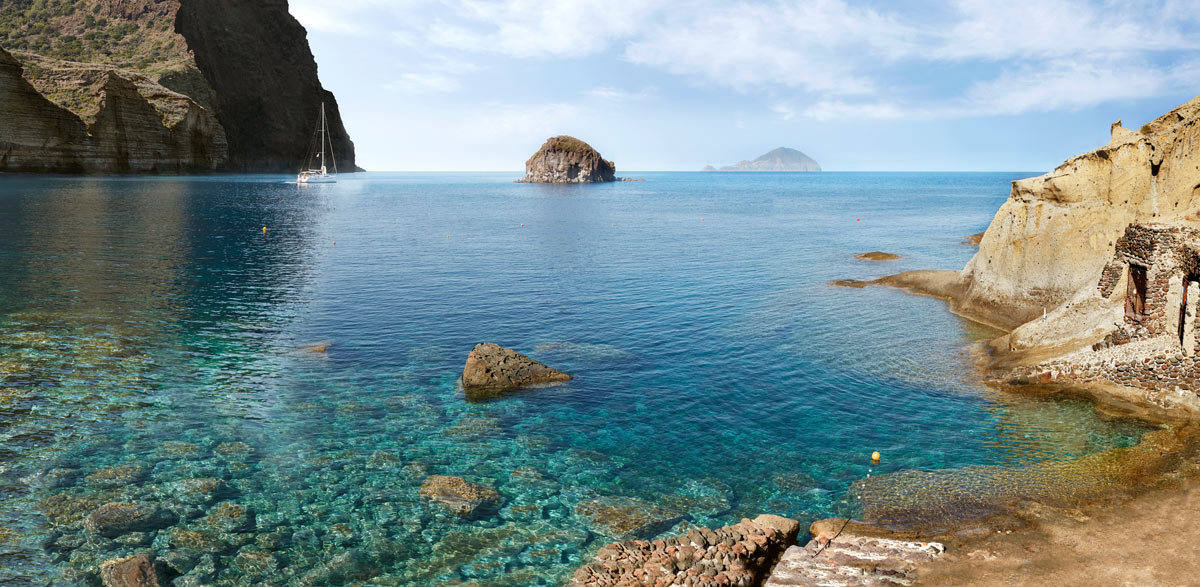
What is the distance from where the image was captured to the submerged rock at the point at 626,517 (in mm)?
18391

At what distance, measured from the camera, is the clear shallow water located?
→ 1806 cm

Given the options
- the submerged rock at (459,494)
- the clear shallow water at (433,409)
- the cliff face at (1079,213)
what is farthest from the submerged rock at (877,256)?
the submerged rock at (459,494)

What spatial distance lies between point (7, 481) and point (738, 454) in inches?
843

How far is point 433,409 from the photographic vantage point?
26812mm

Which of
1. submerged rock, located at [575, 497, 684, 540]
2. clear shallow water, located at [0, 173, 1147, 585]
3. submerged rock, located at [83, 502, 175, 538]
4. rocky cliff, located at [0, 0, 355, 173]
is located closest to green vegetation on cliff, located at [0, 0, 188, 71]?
rocky cliff, located at [0, 0, 355, 173]

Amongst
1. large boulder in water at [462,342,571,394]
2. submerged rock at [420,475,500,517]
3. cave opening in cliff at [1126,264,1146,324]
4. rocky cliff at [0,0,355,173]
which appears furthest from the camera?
rocky cliff at [0,0,355,173]

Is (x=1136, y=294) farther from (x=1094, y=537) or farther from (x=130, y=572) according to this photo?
(x=130, y=572)

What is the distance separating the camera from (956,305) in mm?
44594

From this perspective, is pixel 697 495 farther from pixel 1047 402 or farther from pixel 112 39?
pixel 112 39

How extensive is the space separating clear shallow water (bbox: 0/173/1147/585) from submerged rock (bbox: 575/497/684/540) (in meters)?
0.37

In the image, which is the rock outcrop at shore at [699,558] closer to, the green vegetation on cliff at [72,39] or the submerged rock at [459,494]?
the submerged rock at [459,494]

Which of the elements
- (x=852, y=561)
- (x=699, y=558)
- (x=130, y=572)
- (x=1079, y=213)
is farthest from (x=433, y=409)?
(x=1079, y=213)

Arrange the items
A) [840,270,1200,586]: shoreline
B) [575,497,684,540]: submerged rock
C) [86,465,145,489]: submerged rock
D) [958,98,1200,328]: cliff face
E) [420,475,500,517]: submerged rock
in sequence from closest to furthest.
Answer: [840,270,1200,586]: shoreline
[575,497,684,540]: submerged rock
[420,475,500,517]: submerged rock
[86,465,145,489]: submerged rock
[958,98,1200,328]: cliff face

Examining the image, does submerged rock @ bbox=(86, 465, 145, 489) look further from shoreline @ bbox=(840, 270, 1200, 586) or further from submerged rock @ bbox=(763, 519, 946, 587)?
shoreline @ bbox=(840, 270, 1200, 586)
